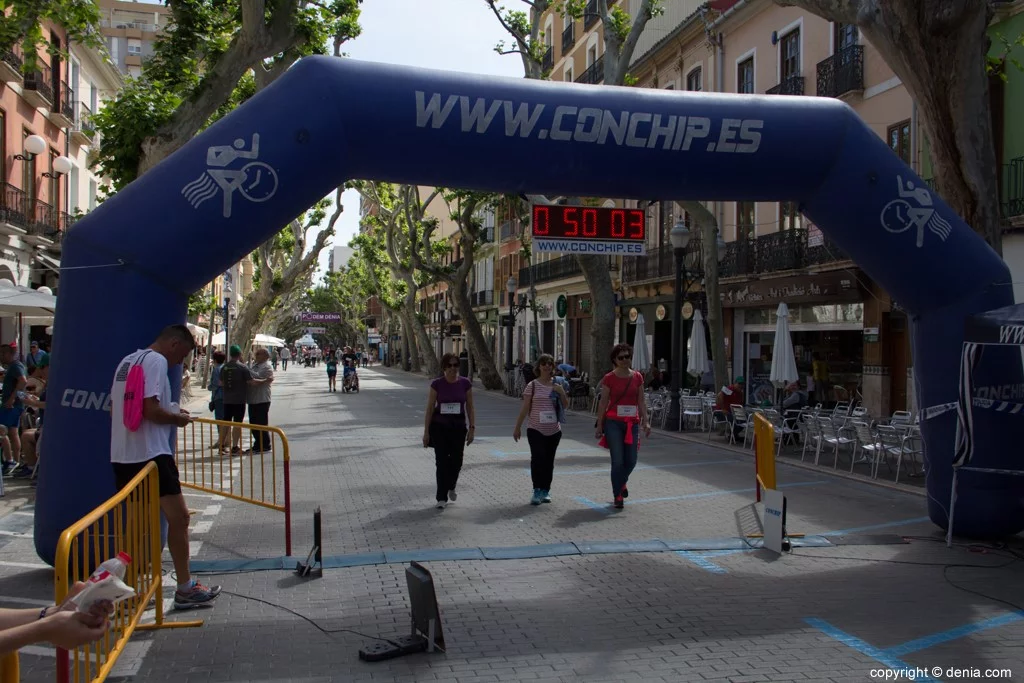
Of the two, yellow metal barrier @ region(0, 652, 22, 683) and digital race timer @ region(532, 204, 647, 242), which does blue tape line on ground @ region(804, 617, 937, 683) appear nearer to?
yellow metal barrier @ region(0, 652, 22, 683)

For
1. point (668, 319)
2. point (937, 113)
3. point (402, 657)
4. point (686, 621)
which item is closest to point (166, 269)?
point (402, 657)

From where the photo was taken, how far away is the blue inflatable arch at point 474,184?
6.48 meters

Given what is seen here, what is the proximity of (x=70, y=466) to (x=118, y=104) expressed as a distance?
24.5 ft

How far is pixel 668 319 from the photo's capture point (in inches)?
1198

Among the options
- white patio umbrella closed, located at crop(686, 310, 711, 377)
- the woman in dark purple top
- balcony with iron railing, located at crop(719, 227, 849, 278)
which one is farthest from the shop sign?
the woman in dark purple top

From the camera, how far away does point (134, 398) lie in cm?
557

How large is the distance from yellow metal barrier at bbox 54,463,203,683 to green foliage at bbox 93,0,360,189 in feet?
27.7

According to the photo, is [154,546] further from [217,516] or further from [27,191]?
[27,191]

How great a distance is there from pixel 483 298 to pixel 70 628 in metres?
53.9

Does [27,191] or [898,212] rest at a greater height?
[27,191]

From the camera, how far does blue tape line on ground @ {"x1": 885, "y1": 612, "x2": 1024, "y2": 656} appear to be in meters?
5.25

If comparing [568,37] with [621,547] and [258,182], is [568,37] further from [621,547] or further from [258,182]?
[258,182]

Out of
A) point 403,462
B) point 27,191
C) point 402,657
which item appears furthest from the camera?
point 27,191

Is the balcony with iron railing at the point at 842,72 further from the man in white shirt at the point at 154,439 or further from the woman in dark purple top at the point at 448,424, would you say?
the man in white shirt at the point at 154,439
